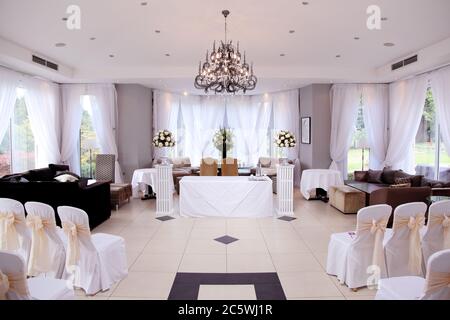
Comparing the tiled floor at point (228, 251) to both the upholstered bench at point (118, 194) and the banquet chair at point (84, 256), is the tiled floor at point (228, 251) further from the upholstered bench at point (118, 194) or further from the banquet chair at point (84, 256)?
the upholstered bench at point (118, 194)

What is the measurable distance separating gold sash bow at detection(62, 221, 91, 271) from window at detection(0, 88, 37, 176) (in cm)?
527

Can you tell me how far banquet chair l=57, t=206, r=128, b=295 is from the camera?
3.03 meters

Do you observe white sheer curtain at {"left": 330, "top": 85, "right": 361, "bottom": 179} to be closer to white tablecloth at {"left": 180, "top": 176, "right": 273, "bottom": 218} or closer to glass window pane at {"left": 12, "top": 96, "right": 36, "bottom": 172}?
white tablecloth at {"left": 180, "top": 176, "right": 273, "bottom": 218}

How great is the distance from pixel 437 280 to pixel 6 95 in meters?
8.11

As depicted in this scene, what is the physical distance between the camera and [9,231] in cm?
334

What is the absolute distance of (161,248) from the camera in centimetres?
453

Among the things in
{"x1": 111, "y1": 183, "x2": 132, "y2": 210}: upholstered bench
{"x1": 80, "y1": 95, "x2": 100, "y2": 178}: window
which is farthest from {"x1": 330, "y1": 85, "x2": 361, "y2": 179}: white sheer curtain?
{"x1": 80, "y1": 95, "x2": 100, "y2": 178}: window

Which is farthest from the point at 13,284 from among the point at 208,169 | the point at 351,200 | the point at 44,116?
the point at 44,116

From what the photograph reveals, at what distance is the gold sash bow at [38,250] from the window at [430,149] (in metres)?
8.02

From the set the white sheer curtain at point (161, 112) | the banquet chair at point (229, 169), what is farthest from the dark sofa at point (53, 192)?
the white sheer curtain at point (161, 112)
